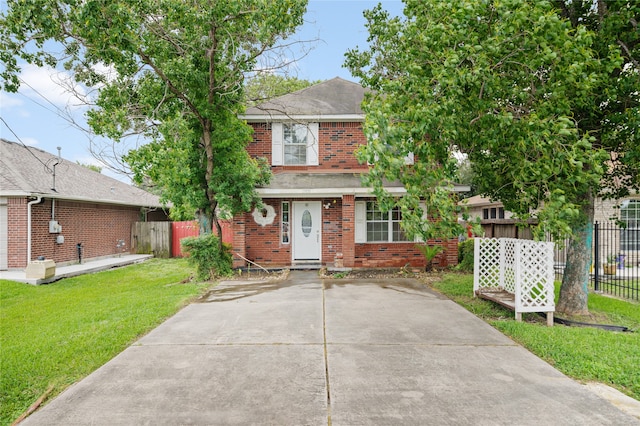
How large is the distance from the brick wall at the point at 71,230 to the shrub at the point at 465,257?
551 inches

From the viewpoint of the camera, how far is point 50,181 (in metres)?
13.4

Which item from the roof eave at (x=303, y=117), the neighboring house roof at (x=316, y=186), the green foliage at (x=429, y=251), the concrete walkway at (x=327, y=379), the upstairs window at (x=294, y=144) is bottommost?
the concrete walkway at (x=327, y=379)

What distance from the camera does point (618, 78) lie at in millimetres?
5785

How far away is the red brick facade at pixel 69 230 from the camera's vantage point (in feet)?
37.7

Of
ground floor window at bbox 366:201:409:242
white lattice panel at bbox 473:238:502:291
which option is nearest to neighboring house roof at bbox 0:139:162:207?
ground floor window at bbox 366:201:409:242

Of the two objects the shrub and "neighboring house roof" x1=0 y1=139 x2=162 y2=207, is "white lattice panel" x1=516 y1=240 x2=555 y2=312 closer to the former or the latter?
the shrub

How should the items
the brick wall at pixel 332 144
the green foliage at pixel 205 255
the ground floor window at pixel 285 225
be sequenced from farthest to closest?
the brick wall at pixel 332 144, the ground floor window at pixel 285 225, the green foliage at pixel 205 255

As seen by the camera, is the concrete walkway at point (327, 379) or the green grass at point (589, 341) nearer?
the concrete walkway at point (327, 379)

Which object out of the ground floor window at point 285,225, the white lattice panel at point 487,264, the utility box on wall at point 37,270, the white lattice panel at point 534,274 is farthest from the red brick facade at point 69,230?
the white lattice panel at point 534,274

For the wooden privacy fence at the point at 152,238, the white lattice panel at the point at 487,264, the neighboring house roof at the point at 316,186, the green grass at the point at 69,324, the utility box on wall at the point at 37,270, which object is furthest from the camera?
the wooden privacy fence at the point at 152,238

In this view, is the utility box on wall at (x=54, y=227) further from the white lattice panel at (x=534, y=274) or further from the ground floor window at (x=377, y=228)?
the white lattice panel at (x=534, y=274)

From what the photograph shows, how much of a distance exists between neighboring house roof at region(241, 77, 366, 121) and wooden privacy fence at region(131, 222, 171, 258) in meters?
8.31

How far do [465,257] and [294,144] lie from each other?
7180mm

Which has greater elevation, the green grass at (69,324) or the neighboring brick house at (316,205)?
the neighboring brick house at (316,205)
